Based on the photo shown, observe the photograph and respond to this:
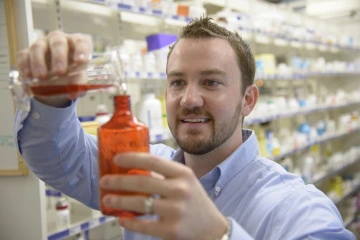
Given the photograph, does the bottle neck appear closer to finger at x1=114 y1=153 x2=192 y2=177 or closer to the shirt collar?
finger at x1=114 y1=153 x2=192 y2=177

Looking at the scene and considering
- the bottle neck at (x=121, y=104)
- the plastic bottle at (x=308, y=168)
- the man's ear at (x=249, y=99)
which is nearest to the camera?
the bottle neck at (x=121, y=104)

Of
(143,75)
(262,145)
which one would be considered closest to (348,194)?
(262,145)

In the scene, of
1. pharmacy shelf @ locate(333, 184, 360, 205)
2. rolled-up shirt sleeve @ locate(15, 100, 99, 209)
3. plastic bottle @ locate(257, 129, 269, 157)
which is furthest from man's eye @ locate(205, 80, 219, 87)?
pharmacy shelf @ locate(333, 184, 360, 205)

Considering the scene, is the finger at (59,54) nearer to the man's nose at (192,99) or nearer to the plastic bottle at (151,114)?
the man's nose at (192,99)

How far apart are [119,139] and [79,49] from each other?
0.21m

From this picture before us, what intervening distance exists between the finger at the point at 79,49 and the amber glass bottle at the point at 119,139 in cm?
11

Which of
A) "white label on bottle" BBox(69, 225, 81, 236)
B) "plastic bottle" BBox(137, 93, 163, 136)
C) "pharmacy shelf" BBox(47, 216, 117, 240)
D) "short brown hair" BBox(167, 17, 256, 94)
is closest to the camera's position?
"short brown hair" BBox(167, 17, 256, 94)

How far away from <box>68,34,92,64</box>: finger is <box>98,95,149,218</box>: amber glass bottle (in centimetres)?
11

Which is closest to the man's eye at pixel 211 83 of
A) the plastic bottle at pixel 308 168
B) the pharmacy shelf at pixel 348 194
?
the plastic bottle at pixel 308 168

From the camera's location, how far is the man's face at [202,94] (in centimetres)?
126

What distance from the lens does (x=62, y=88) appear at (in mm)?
791

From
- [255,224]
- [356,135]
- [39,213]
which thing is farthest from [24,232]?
[356,135]

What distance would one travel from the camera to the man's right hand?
29.2 inches

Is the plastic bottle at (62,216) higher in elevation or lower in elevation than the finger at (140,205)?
lower
